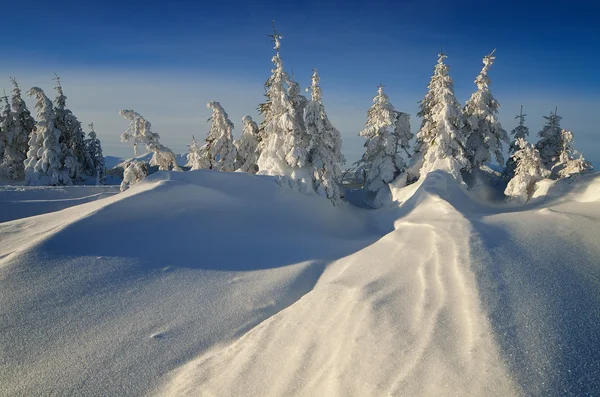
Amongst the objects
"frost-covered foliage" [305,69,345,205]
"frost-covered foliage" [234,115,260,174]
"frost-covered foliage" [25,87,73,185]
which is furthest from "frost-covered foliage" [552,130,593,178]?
"frost-covered foliage" [25,87,73,185]

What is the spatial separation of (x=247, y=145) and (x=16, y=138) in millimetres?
24666

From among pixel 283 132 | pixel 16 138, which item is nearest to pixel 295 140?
pixel 283 132

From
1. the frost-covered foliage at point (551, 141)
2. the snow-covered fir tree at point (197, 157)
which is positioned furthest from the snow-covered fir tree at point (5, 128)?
the frost-covered foliage at point (551, 141)

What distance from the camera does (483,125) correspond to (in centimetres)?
2462

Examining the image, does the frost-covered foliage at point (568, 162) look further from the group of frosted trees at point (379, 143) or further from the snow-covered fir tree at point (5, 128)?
the snow-covered fir tree at point (5, 128)

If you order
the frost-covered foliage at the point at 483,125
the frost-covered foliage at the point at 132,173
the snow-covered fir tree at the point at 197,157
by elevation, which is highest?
the frost-covered foliage at the point at 483,125

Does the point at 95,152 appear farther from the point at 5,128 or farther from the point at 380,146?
the point at 380,146

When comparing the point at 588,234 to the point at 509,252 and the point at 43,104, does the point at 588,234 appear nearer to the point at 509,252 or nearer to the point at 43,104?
the point at 509,252

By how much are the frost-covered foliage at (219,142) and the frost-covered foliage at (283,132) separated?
681 cm

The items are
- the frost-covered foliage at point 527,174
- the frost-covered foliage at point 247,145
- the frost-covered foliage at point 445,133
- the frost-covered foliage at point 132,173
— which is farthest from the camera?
the frost-covered foliage at point 247,145

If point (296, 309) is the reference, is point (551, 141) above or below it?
above

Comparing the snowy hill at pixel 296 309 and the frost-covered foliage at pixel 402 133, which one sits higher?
the frost-covered foliage at pixel 402 133

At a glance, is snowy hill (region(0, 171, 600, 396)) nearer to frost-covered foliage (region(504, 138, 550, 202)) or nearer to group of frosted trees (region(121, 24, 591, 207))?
group of frosted trees (region(121, 24, 591, 207))

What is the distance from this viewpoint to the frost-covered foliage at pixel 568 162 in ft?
69.1
